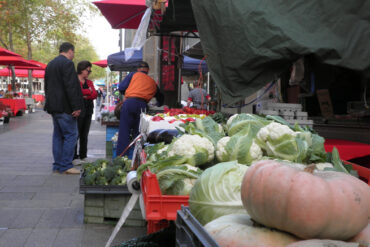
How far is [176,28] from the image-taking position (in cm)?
945

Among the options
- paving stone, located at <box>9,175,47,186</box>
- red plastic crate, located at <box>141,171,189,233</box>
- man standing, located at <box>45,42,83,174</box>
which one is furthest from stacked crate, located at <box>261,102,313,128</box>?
paving stone, located at <box>9,175,47,186</box>

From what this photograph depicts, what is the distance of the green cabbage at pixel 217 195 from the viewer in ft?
6.69

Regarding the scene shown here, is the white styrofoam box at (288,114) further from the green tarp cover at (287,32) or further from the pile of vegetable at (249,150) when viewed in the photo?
the pile of vegetable at (249,150)

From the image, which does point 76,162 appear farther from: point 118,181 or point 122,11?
point 118,181

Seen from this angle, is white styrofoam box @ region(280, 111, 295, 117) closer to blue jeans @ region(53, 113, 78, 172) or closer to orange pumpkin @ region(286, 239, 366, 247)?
orange pumpkin @ region(286, 239, 366, 247)

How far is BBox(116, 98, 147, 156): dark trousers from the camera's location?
340 inches

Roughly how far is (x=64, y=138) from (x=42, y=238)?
3.38 metres

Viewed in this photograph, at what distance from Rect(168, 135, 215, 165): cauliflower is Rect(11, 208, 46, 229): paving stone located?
2.58 meters

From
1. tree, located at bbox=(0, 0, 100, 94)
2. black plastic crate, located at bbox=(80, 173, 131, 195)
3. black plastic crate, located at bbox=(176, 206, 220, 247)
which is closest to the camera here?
black plastic crate, located at bbox=(176, 206, 220, 247)

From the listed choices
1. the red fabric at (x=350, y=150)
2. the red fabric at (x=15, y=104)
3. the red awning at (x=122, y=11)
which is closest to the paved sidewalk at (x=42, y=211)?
the red fabric at (x=350, y=150)

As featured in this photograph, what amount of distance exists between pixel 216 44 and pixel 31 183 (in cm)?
456

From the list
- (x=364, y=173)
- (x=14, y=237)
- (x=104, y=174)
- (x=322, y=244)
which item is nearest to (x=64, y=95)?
(x=104, y=174)

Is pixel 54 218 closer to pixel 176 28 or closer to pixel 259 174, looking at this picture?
pixel 259 174

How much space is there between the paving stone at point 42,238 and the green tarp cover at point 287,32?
2.49 meters
